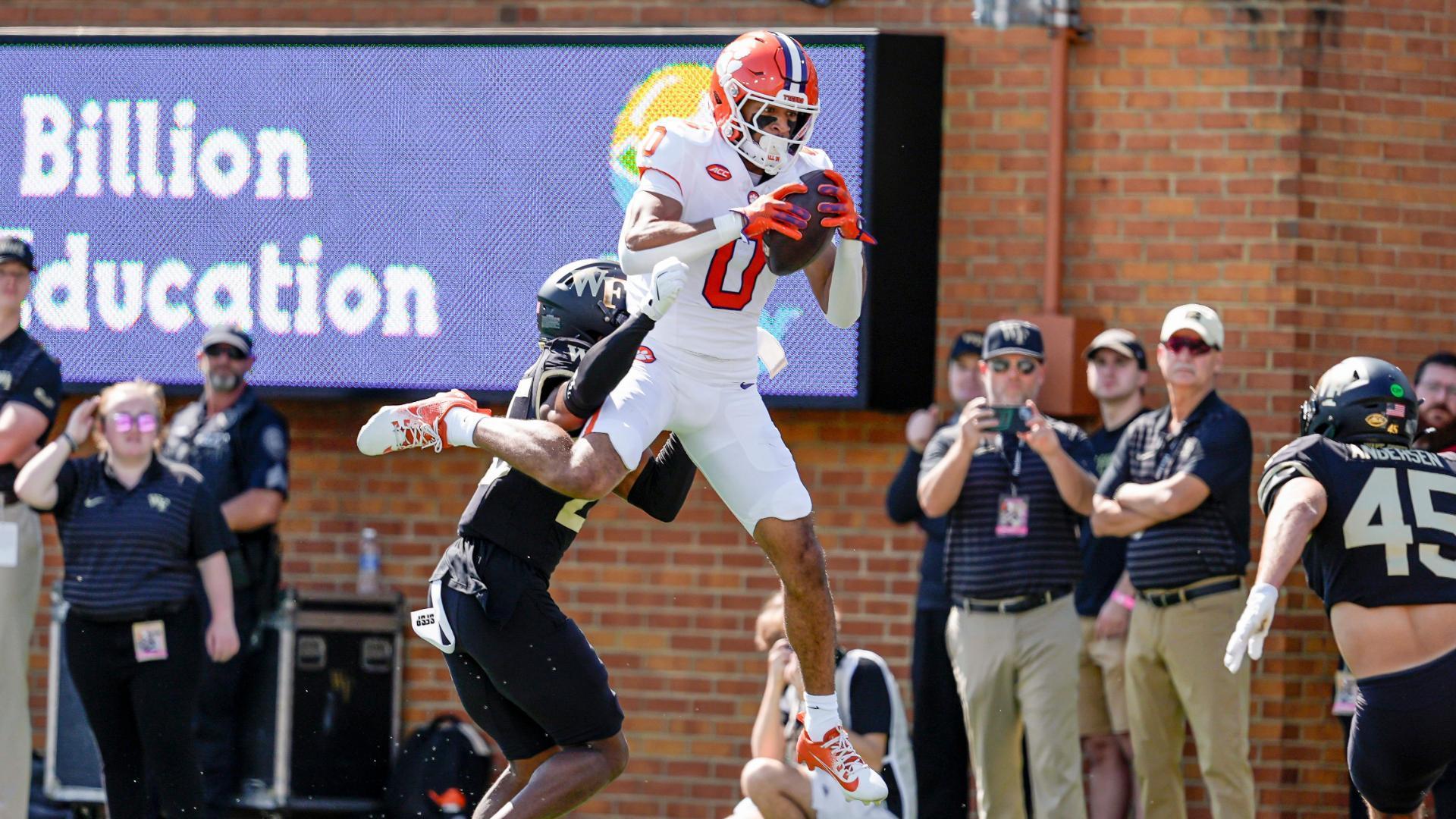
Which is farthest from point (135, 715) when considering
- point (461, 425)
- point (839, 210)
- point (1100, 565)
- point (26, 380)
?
point (1100, 565)

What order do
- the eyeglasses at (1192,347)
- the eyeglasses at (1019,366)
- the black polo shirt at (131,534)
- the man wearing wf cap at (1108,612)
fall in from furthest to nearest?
1. the man wearing wf cap at (1108,612)
2. the eyeglasses at (1019,366)
3. the black polo shirt at (131,534)
4. the eyeglasses at (1192,347)

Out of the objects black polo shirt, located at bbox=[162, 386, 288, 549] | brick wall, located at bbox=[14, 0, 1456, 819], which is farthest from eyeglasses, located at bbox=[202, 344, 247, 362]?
brick wall, located at bbox=[14, 0, 1456, 819]

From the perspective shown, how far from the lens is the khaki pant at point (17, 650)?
8.00 m

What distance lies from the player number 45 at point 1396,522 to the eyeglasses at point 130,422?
4.86 m

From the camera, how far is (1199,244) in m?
8.73

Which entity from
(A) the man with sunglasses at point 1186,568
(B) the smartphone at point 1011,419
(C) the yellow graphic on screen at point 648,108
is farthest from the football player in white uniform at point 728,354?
(C) the yellow graphic on screen at point 648,108

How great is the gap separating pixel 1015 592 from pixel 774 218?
2.93 m

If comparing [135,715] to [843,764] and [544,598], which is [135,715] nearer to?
[544,598]

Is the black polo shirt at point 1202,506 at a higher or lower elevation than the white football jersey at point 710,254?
lower

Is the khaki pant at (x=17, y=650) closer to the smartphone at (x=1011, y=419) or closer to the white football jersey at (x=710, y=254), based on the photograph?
the white football jersey at (x=710, y=254)

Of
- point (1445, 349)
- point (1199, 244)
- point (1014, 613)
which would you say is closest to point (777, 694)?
point (1014, 613)

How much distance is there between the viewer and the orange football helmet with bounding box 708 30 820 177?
5.44 meters

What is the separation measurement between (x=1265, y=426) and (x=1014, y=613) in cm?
171

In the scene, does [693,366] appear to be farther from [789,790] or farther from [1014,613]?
[1014,613]
